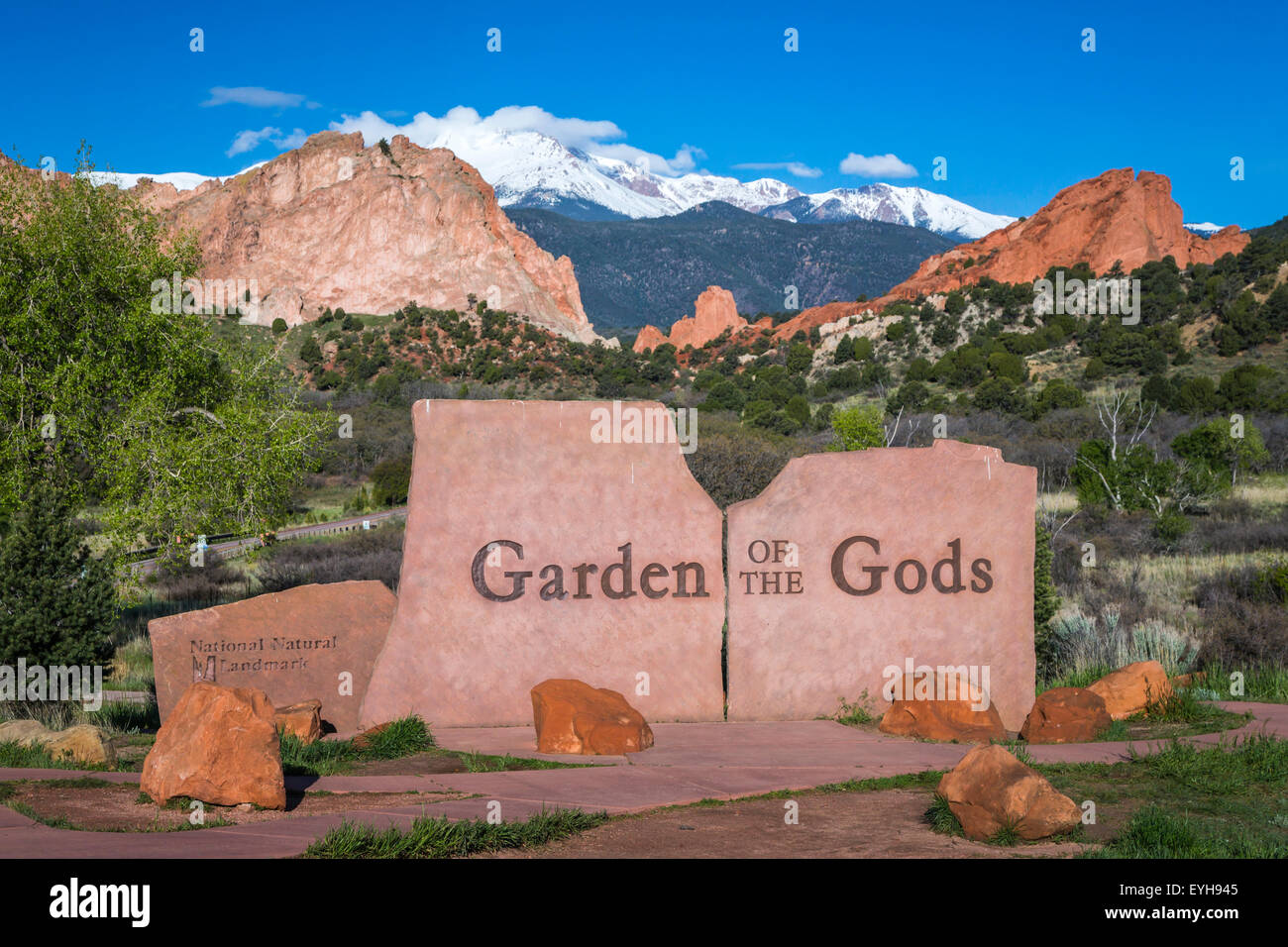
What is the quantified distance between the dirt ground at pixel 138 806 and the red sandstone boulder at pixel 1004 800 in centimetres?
264

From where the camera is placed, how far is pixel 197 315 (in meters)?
14.4

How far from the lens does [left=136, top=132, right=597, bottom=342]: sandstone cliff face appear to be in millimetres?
88625

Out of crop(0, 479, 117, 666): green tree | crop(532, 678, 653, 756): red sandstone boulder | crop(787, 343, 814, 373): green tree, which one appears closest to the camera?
crop(532, 678, 653, 756): red sandstone boulder

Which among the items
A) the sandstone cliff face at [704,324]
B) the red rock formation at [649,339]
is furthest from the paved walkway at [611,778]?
the red rock formation at [649,339]

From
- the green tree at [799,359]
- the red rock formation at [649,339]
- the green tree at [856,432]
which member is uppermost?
the red rock formation at [649,339]

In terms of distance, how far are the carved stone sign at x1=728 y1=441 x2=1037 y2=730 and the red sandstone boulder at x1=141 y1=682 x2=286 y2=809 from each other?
4185 mm

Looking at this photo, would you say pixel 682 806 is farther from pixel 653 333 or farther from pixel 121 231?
pixel 653 333

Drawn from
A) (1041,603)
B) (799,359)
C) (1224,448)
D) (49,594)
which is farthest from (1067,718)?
(799,359)

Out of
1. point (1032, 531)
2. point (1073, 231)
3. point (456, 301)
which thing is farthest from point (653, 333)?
point (1032, 531)

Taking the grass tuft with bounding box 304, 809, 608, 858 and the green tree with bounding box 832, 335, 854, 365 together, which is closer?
the grass tuft with bounding box 304, 809, 608, 858

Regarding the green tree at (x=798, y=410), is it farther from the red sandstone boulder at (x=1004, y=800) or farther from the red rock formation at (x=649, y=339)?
the red rock formation at (x=649, y=339)

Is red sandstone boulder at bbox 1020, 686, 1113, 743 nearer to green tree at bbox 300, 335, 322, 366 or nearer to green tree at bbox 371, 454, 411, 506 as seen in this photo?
green tree at bbox 371, 454, 411, 506

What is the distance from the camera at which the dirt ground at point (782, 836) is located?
15.5 feet

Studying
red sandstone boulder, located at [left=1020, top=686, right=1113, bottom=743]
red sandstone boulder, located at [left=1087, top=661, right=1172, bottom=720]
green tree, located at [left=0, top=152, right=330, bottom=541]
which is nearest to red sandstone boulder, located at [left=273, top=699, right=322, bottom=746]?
red sandstone boulder, located at [left=1020, top=686, right=1113, bottom=743]
